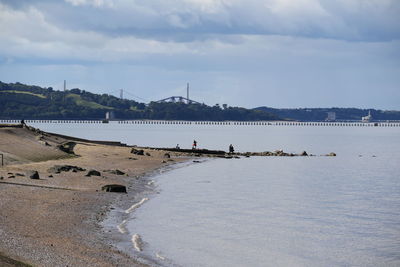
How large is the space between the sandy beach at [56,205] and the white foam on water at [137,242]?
0.99m

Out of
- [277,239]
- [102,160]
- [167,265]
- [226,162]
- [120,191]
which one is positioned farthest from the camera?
[226,162]

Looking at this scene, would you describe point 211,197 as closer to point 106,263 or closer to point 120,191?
point 120,191

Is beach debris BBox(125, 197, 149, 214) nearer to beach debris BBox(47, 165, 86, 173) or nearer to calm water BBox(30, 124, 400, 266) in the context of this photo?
calm water BBox(30, 124, 400, 266)

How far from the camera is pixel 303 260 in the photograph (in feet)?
77.6

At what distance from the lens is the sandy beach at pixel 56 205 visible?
1972cm

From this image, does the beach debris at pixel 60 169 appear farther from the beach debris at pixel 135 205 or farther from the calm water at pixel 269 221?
the beach debris at pixel 135 205

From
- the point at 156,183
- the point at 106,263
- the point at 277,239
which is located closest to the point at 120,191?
the point at 156,183

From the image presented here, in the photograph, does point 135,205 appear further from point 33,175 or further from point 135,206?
point 33,175

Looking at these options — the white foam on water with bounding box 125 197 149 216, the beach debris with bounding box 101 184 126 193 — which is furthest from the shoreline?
the beach debris with bounding box 101 184 126 193

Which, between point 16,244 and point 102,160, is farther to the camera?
point 102,160

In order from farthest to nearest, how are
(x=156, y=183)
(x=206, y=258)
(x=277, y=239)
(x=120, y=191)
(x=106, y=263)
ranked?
(x=156, y=183) < (x=120, y=191) < (x=277, y=239) < (x=206, y=258) < (x=106, y=263)

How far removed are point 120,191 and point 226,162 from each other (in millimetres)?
41704

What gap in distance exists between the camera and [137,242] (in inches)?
959

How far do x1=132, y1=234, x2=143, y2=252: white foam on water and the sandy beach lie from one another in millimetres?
986
